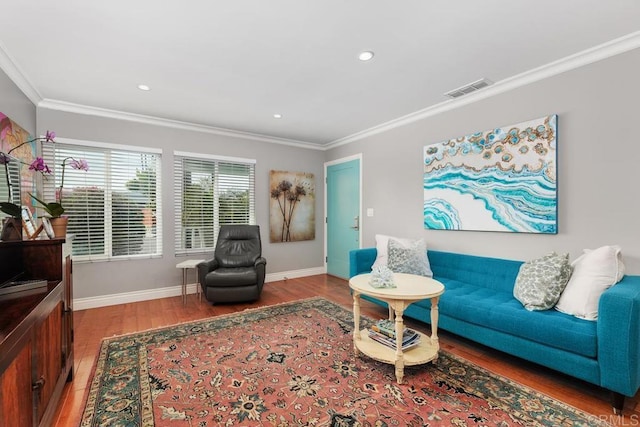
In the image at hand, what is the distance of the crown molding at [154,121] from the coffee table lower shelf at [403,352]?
359cm

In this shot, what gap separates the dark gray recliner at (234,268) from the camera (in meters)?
3.57

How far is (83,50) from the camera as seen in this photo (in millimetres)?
2275

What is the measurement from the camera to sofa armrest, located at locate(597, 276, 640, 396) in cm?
165

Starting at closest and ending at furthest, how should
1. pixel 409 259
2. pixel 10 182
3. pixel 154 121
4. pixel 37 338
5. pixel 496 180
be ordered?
pixel 37 338
pixel 10 182
pixel 496 180
pixel 409 259
pixel 154 121

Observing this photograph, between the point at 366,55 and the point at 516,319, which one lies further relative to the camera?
the point at 366,55

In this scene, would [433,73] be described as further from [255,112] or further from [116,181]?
[116,181]

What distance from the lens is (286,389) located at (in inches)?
76.4

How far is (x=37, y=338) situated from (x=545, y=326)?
119 inches

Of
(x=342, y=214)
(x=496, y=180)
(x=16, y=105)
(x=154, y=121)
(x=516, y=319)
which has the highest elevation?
(x=154, y=121)

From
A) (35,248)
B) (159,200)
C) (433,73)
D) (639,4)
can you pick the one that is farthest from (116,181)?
(639,4)

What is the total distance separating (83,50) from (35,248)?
61.9 inches

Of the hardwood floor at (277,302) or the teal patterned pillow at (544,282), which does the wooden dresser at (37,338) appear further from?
the teal patterned pillow at (544,282)

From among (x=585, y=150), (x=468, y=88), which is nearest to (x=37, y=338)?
(x=468, y=88)

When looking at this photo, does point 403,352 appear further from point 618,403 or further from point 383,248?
point 383,248
